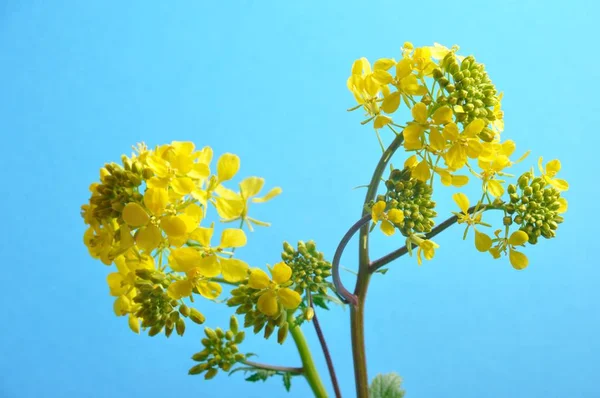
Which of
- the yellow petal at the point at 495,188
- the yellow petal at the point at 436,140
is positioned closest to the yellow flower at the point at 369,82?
the yellow petal at the point at 436,140

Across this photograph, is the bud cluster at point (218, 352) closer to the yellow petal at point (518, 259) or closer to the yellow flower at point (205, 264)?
the yellow flower at point (205, 264)

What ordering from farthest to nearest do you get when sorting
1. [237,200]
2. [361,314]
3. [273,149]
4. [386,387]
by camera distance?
1. [273,149]
2. [386,387]
3. [361,314]
4. [237,200]

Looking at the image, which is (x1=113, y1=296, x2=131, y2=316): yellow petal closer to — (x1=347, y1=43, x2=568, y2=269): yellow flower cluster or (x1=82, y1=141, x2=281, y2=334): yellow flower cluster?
(x1=82, y1=141, x2=281, y2=334): yellow flower cluster

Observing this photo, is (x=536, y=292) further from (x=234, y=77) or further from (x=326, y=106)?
(x=234, y=77)

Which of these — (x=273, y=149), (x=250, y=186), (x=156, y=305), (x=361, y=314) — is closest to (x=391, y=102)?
(x=250, y=186)

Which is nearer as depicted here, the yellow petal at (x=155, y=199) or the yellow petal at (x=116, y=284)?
the yellow petal at (x=155, y=199)

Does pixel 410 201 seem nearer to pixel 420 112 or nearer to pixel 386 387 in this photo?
pixel 420 112
